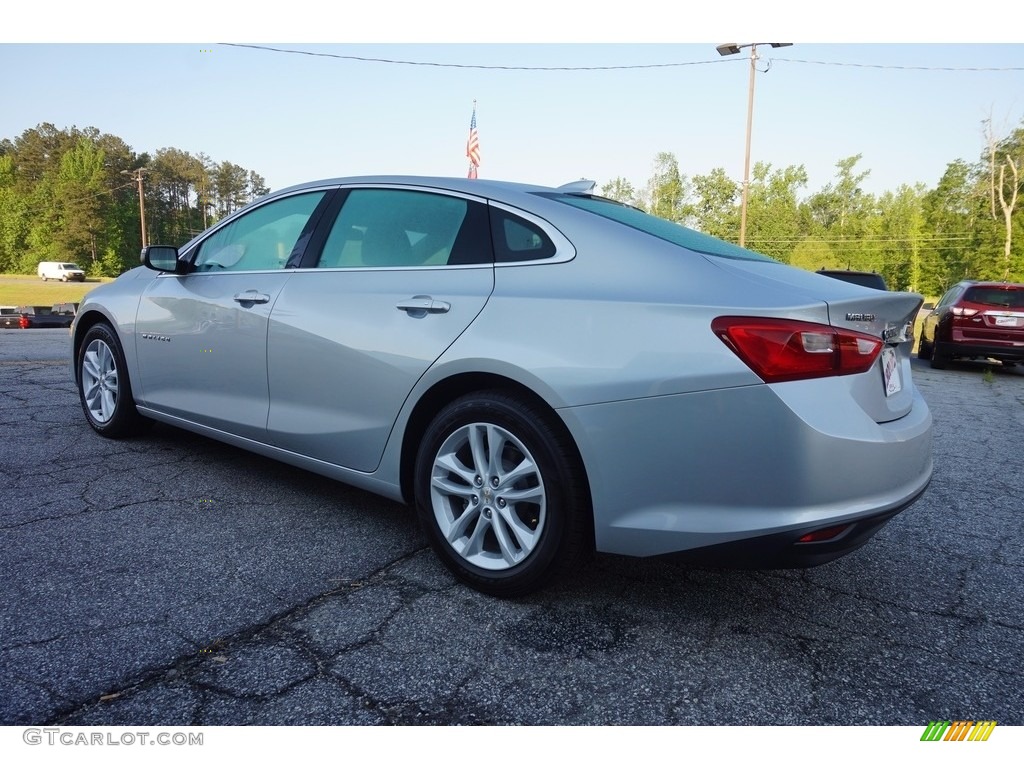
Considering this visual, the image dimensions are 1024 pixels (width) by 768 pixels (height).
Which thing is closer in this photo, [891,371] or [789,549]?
[789,549]

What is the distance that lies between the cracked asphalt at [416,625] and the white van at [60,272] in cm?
7056

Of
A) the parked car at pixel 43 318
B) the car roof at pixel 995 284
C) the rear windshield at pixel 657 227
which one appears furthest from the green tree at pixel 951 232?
the rear windshield at pixel 657 227

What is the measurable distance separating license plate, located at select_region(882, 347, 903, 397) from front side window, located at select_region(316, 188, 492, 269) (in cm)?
138

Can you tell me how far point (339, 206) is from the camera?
3322 millimetres

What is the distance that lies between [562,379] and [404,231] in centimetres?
112

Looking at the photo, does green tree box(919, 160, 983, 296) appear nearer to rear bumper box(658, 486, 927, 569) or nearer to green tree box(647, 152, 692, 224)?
green tree box(647, 152, 692, 224)

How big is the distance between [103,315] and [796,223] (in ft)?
264

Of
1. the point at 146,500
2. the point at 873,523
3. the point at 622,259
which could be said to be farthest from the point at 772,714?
the point at 146,500

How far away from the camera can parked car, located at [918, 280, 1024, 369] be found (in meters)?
11.2

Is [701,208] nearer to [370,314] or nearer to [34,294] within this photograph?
[34,294]

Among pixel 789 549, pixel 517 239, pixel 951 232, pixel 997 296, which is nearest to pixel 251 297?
pixel 517 239

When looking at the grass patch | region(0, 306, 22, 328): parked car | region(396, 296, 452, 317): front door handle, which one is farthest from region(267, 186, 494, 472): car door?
the grass patch

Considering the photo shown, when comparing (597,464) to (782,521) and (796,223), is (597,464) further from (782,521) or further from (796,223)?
(796,223)
